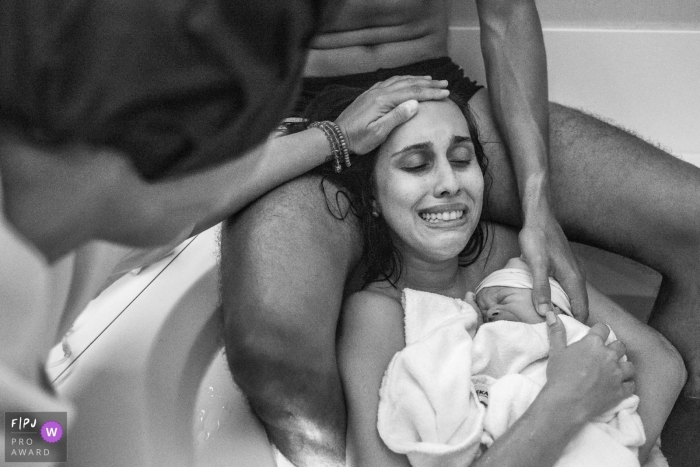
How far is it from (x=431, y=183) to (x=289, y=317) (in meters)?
0.29

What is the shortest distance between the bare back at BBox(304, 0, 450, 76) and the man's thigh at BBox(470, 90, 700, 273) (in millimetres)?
179

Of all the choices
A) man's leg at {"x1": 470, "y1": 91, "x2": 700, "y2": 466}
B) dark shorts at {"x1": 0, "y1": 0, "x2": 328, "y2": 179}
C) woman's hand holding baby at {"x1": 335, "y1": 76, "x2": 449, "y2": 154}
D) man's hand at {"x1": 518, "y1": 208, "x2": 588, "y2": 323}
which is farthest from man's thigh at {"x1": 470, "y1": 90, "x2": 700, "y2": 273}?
dark shorts at {"x1": 0, "y1": 0, "x2": 328, "y2": 179}

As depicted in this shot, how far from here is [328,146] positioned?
1.16 metres

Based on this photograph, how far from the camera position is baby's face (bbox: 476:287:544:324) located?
1094 mm

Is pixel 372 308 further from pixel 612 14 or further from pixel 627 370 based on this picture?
pixel 612 14

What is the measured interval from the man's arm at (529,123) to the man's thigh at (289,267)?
30 centimetres

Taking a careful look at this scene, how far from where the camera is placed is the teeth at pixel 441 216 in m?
1.12

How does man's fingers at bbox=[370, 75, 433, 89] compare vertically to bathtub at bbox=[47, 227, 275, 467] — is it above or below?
above

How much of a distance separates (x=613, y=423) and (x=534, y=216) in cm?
35

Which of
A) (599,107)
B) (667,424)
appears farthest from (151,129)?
(599,107)

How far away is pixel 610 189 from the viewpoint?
126 centimetres

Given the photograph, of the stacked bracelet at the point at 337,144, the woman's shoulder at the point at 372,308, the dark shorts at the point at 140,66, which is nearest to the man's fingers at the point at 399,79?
the stacked bracelet at the point at 337,144

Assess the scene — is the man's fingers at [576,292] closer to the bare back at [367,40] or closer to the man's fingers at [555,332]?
the man's fingers at [555,332]

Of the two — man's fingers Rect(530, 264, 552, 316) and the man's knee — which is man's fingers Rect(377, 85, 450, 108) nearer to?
the man's knee
